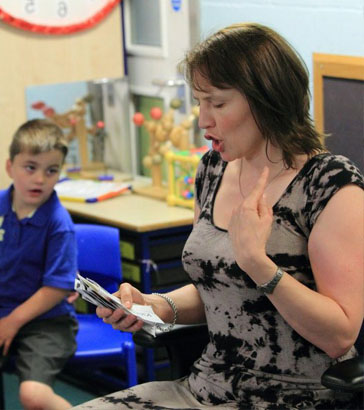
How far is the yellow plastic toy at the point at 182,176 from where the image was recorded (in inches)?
128

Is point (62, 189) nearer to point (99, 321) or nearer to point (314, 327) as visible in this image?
point (99, 321)

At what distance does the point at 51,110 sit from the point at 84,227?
0.83 metres

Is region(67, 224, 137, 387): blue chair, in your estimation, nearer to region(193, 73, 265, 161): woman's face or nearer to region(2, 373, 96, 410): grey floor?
region(2, 373, 96, 410): grey floor

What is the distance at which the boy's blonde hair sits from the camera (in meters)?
2.72

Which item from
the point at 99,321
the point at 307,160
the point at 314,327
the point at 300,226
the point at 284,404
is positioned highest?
the point at 307,160

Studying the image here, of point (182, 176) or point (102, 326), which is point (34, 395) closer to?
point (102, 326)

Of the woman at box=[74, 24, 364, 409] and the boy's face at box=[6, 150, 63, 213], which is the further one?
the boy's face at box=[6, 150, 63, 213]

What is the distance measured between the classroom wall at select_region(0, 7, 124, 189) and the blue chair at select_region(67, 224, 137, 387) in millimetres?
673

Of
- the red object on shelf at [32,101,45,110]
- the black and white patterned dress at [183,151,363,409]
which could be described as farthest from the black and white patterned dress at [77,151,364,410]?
the red object on shelf at [32,101,45,110]

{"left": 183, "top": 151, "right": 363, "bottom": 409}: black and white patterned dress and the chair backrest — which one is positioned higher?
{"left": 183, "top": 151, "right": 363, "bottom": 409}: black and white patterned dress

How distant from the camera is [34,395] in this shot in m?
2.56

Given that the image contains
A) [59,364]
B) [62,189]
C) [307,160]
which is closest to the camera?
[307,160]

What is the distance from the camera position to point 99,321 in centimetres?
301

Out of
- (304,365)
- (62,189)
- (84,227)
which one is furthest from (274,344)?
(62,189)
